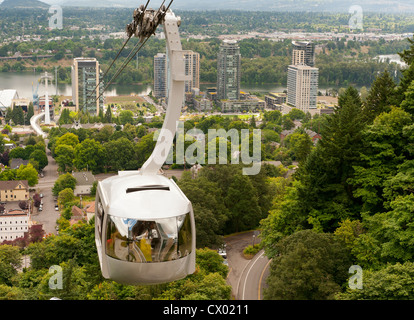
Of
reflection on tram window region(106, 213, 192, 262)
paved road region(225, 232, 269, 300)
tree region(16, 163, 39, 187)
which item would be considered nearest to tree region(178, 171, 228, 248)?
paved road region(225, 232, 269, 300)

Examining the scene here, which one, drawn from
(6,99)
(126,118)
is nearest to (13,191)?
(126,118)

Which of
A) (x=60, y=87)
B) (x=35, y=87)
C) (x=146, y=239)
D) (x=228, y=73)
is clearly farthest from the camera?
(x=60, y=87)

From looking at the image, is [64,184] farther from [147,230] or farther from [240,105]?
[240,105]

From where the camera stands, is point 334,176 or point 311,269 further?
point 334,176

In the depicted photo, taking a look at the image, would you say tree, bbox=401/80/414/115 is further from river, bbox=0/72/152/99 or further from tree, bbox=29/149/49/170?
river, bbox=0/72/152/99

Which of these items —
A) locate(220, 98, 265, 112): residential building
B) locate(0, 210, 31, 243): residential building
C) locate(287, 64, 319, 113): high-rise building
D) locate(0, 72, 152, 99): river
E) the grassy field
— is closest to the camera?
locate(0, 210, 31, 243): residential building
